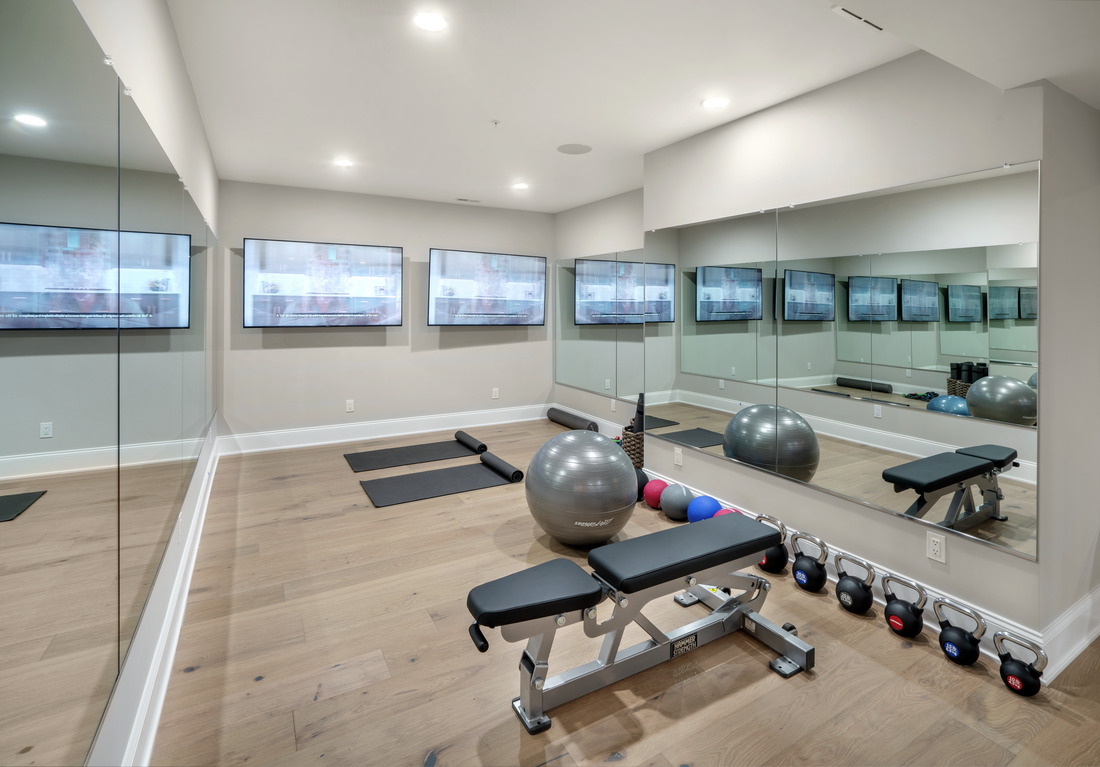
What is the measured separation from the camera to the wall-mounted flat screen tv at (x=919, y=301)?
8.00ft

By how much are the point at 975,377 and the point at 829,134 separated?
139 cm

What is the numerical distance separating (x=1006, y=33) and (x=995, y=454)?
150cm

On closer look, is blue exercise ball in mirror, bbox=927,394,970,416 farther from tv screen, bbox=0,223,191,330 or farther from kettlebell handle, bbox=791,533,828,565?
tv screen, bbox=0,223,191,330

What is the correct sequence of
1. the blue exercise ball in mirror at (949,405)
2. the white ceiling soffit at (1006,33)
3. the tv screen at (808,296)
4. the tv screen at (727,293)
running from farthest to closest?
1. the tv screen at (727,293)
2. the tv screen at (808,296)
3. the blue exercise ball in mirror at (949,405)
4. the white ceiling soffit at (1006,33)

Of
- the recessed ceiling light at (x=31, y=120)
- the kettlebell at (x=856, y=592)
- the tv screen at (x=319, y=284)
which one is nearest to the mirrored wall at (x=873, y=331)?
the kettlebell at (x=856, y=592)

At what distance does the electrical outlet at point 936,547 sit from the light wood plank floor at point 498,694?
34 cm

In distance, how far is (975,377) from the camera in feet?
7.51

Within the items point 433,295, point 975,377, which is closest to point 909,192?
point 975,377

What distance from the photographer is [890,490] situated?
2525mm

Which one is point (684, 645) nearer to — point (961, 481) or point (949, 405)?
point (961, 481)

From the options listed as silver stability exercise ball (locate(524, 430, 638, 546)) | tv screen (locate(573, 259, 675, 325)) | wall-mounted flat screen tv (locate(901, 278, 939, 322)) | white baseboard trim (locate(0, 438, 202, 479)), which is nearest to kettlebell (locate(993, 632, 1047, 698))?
wall-mounted flat screen tv (locate(901, 278, 939, 322))

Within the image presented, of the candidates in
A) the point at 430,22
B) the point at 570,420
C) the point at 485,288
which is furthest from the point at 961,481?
the point at 485,288

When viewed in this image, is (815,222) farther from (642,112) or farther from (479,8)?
(479,8)

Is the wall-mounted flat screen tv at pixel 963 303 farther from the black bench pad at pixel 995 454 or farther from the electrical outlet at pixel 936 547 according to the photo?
the electrical outlet at pixel 936 547
